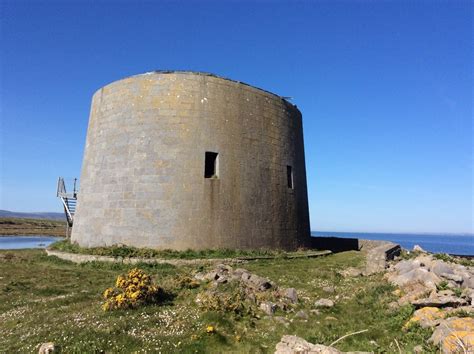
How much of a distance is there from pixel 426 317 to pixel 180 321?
4.81 m

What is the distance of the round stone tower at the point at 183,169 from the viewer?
1462 cm

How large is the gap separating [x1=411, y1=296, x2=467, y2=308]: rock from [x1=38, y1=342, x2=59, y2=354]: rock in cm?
700

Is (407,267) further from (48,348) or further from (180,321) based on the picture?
(48,348)

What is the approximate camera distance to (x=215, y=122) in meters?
15.7

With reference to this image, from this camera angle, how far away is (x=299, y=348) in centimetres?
461

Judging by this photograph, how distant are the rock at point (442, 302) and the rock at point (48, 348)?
7.00 meters

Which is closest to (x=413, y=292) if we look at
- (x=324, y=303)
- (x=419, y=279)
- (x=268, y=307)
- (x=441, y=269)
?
(x=419, y=279)

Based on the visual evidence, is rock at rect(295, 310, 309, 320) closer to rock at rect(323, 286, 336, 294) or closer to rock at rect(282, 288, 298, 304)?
rock at rect(282, 288, 298, 304)

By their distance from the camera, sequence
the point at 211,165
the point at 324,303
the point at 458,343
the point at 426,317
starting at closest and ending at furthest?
the point at 458,343, the point at 426,317, the point at 324,303, the point at 211,165

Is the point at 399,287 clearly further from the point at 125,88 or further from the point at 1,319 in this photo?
the point at 125,88

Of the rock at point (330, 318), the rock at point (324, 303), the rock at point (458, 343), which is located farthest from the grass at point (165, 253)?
the rock at point (458, 343)

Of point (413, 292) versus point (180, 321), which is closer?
point (180, 321)

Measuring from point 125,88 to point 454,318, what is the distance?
15.1 m

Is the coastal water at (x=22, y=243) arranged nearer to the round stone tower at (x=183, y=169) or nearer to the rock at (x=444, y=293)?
the round stone tower at (x=183, y=169)
